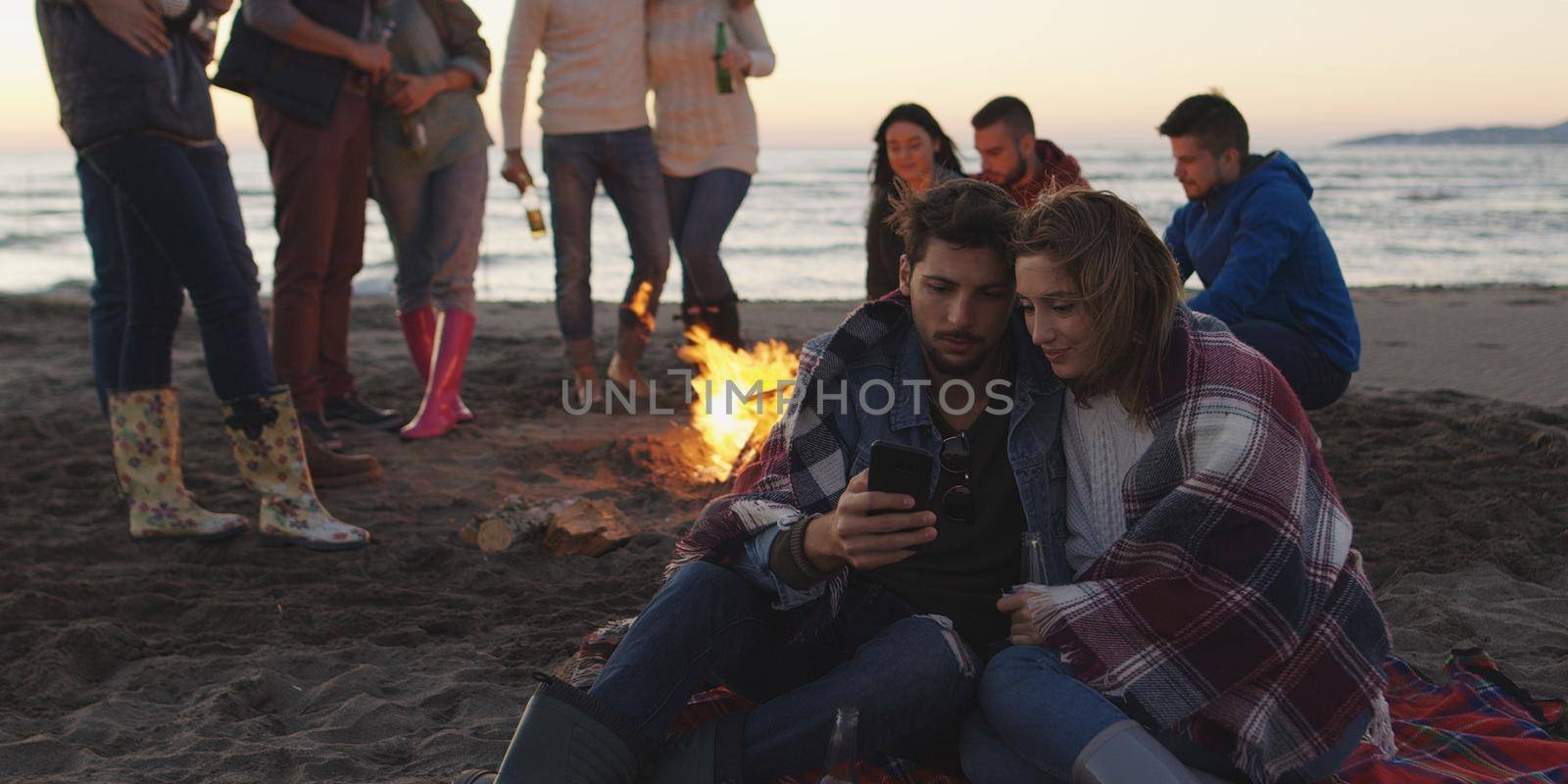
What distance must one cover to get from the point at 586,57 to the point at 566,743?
4.39m

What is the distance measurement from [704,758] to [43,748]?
159 centimetres

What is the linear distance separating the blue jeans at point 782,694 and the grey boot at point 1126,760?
0.36 meters

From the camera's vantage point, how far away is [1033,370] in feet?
9.21

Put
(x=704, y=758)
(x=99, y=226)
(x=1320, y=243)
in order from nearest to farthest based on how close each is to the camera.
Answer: (x=704, y=758) < (x=99, y=226) < (x=1320, y=243)

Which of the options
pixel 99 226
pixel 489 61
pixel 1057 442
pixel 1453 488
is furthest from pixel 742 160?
pixel 1057 442

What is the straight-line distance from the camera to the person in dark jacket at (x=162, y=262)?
4070 mm

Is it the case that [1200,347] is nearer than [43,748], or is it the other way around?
[1200,347]

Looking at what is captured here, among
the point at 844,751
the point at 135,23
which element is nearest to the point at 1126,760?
the point at 844,751

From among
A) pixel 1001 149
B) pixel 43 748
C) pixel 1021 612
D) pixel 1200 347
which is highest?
pixel 1001 149

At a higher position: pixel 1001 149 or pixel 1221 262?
pixel 1001 149

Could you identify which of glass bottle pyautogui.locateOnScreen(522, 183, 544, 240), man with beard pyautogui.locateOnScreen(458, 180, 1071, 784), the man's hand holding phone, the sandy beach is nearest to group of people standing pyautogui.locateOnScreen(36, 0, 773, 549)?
glass bottle pyautogui.locateOnScreen(522, 183, 544, 240)

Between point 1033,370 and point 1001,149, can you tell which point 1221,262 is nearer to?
point 1001,149

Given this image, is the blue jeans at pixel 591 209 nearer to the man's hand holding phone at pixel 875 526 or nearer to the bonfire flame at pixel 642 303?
the bonfire flame at pixel 642 303

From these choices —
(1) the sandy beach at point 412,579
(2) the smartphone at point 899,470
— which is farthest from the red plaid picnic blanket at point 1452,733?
(2) the smartphone at point 899,470
